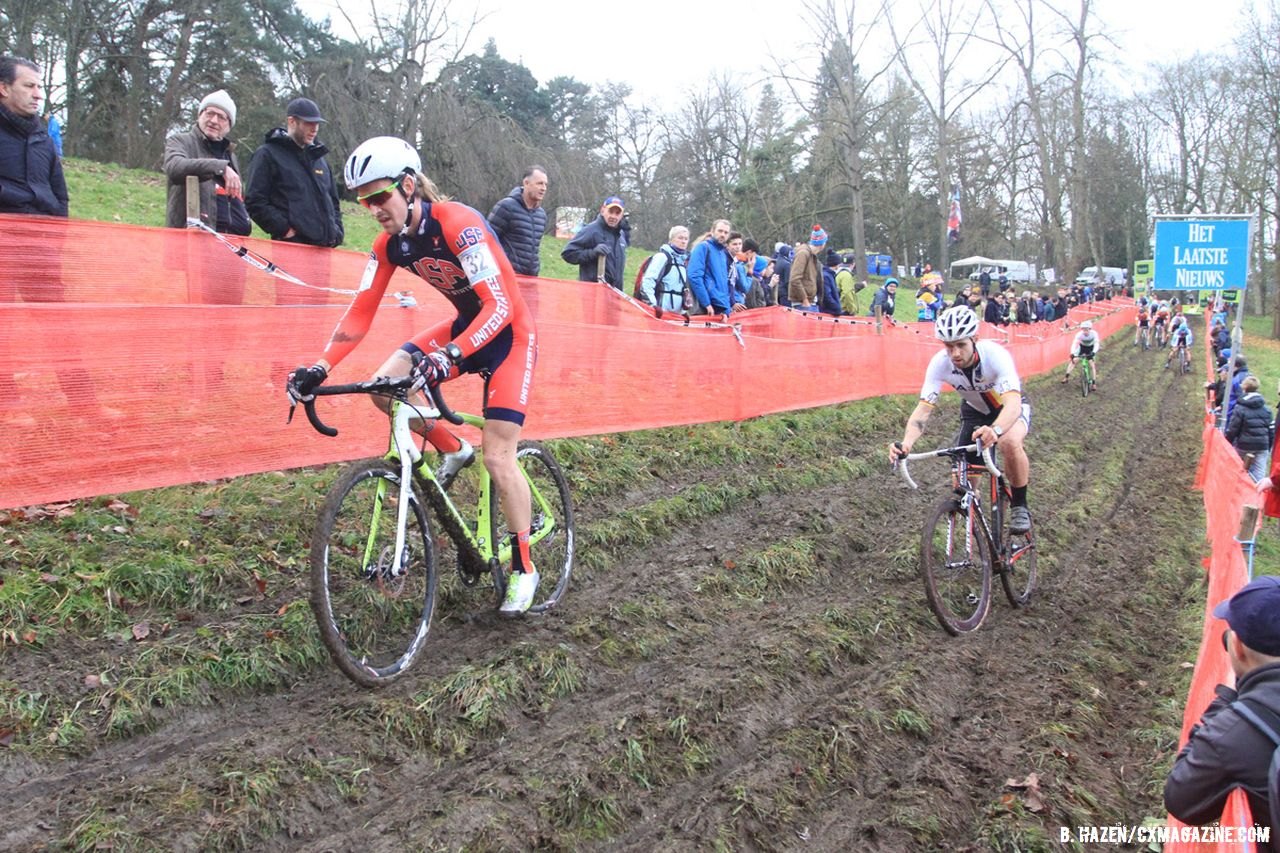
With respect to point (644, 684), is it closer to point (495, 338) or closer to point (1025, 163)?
point (495, 338)

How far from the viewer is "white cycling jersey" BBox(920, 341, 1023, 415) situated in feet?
22.5

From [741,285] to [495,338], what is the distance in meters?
9.51

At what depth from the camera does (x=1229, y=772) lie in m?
2.80

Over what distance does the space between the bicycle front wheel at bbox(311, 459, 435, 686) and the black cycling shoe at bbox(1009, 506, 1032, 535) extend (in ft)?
14.8

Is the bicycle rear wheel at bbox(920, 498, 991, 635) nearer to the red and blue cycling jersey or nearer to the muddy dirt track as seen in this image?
the muddy dirt track

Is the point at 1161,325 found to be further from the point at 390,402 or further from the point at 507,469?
the point at 390,402

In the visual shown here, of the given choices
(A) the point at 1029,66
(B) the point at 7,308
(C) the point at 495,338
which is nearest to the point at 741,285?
(C) the point at 495,338

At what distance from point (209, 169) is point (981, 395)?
5884 millimetres

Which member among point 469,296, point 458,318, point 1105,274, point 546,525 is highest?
point 1105,274

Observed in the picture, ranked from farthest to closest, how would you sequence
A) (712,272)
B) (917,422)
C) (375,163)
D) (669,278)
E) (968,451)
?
(712,272), (669,278), (917,422), (968,451), (375,163)

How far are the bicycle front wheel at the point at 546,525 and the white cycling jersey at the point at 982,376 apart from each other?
2.76 m

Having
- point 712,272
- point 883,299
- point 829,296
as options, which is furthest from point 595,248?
point 883,299

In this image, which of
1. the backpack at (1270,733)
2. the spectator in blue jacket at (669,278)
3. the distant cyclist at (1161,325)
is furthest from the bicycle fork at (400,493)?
the distant cyclist at (1161,325)

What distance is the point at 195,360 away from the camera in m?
5.79
